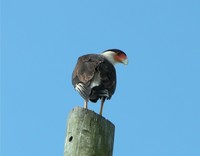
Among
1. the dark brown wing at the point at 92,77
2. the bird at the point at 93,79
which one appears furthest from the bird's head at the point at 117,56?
the dark brown wing at the point at 92,77

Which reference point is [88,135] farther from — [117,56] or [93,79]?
[117,56]

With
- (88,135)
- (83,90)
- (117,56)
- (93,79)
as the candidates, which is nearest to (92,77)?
(93,79)

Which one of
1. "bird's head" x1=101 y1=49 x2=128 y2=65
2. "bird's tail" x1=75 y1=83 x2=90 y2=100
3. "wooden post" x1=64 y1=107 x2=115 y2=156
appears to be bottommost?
"wooden post" x1=64 y1=107 x2=115 y2=156

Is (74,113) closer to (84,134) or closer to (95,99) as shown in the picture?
(84,134)

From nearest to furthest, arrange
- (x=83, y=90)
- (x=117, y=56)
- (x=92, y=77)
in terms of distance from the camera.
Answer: (x=83, y=90) → (x=92, y=77) → (x=117, y=56)

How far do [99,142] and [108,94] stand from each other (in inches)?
100.0

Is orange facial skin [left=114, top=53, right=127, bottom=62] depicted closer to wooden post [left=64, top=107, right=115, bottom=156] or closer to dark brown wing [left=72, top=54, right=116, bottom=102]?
dark brown wing [left=72, top=54, right=116, bottom=102]

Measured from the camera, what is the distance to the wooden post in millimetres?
4223

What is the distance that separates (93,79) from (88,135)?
8.59 feet

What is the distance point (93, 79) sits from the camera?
6863 millimetres

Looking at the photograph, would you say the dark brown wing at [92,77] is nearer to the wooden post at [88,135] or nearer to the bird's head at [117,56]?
the bird's head at [117,56]

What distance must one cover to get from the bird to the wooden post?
2152 mm

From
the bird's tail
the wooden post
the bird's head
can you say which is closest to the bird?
the bird's tail

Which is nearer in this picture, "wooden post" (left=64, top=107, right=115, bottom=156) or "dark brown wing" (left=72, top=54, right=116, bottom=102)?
"wooden post" (left=64, top=107, right=115, bottom=156)
